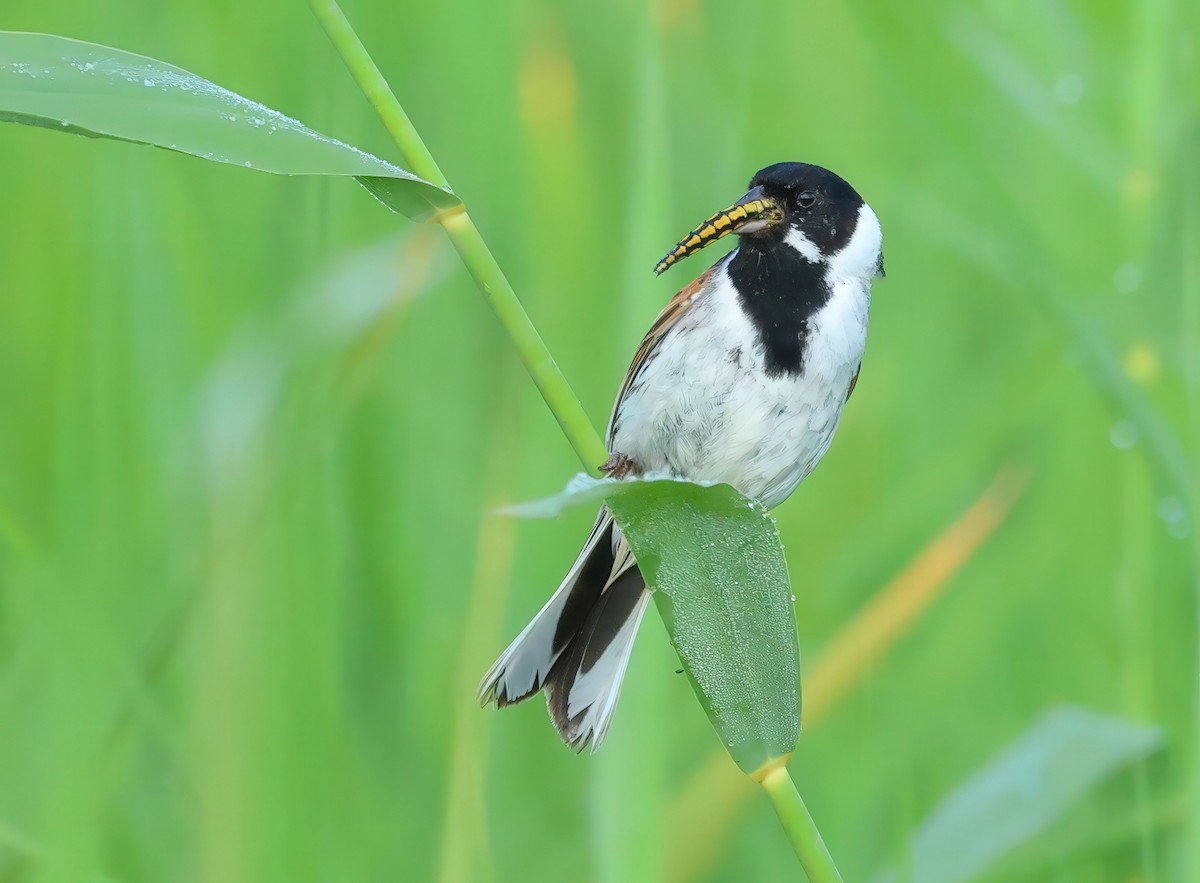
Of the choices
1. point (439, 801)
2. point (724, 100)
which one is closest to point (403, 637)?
point (439, 801)

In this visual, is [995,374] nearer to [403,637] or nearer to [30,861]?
[403,637]

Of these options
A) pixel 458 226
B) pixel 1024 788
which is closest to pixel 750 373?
pixel 1024 788

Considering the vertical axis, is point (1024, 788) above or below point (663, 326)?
below

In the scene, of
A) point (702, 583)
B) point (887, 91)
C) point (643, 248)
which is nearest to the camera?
point (702, 583)

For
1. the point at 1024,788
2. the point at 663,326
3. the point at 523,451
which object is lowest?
the point at 1024,788

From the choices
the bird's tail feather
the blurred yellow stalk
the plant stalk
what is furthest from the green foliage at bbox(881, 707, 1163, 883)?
A: the plant stalk

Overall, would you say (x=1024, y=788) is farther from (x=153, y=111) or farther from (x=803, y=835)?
(x=153, y=111)
